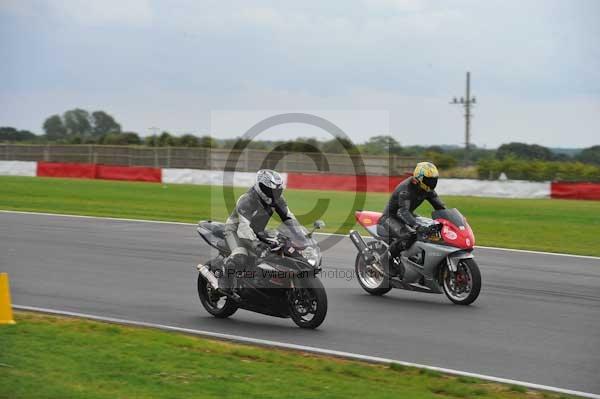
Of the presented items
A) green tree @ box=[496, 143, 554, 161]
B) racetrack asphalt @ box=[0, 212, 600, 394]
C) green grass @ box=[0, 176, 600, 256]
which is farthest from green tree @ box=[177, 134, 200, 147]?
racetrack asphalt @ box=[0, 212, 600, 394]

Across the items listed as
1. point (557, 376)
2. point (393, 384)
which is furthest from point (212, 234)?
point (557, 376)

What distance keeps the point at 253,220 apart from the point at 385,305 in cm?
279

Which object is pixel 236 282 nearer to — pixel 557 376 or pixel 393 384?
pixel 393 384

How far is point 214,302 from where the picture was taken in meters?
10.7

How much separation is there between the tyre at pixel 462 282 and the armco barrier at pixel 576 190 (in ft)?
84.9

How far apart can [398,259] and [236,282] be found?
3111mm

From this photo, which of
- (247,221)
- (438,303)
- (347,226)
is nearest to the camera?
(247,221)

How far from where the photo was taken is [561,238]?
68.6 ft

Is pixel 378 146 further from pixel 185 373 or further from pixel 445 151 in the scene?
pixel 185 373

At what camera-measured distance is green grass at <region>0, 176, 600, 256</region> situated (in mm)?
21344

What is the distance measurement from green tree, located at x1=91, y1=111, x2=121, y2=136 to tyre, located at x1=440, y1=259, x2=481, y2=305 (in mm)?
72808

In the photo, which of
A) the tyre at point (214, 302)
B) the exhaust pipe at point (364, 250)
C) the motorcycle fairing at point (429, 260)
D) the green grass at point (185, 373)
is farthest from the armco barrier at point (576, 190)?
the green grass at point (185, 373)

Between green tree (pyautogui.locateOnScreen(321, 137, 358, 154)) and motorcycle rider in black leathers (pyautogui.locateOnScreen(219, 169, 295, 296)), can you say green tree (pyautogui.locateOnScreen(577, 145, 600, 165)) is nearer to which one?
green tree (pyautogui.locateOnScreen(321, 137, 358, 154))

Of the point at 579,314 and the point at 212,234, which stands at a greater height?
the point at 212,234
